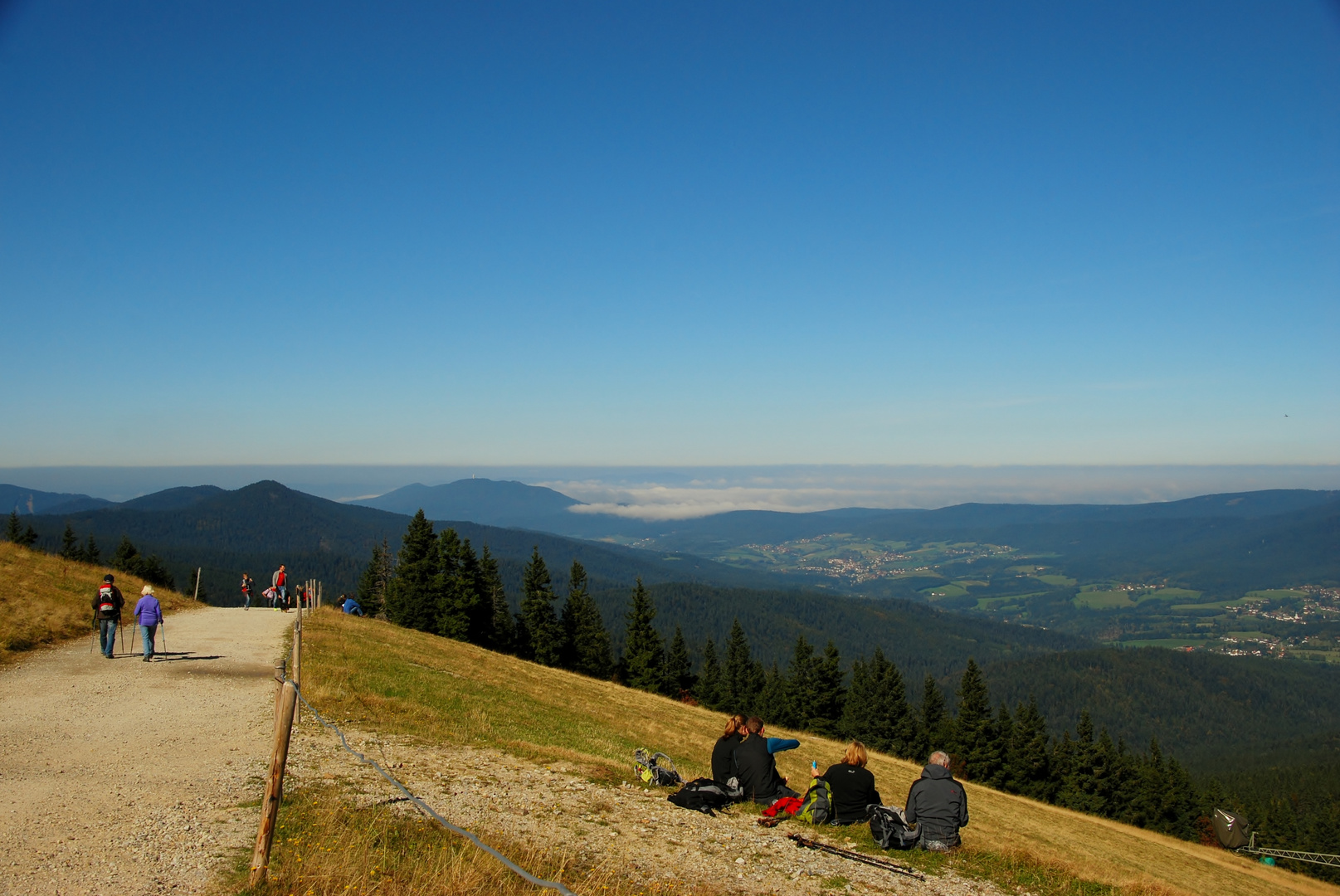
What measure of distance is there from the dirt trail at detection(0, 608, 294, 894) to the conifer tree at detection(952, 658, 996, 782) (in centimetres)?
6563

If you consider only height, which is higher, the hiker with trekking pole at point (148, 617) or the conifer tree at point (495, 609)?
the hiker with trekking pole at point (148, 617)

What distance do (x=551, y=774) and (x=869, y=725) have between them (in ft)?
218

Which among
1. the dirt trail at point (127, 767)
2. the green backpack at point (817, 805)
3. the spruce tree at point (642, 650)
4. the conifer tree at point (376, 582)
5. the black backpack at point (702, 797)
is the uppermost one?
the dirt trail at point (127, 767)

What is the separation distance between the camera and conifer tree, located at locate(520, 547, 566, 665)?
67750mm

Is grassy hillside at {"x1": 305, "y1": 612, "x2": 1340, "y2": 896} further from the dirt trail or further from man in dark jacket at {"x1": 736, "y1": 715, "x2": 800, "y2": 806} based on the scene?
man in dark jacket at {"x1": 736, "y1": 715, "x2": 800, "y2": 806}

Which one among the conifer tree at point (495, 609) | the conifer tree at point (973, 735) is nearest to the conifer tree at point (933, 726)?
the conifer tree at point (973, 735)

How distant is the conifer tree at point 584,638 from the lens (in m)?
71.6

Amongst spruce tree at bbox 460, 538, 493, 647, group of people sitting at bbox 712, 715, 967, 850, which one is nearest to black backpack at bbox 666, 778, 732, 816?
group of people sitting at bbox 712, 715, 967, 850

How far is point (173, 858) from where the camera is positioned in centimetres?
805

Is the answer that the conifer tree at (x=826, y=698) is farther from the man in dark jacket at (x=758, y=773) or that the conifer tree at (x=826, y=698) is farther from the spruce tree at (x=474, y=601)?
the man in dark jacket at (x=758, y=773)

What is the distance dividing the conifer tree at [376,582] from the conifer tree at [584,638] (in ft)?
63.3

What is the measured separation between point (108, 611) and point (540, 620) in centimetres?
5120

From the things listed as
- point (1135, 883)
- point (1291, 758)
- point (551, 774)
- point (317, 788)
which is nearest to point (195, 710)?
point (317, 788)

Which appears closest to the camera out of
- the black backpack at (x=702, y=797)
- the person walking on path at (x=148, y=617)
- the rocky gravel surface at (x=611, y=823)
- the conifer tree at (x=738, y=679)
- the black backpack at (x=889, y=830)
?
the rocky gravel surface at (x=611, y=823)
